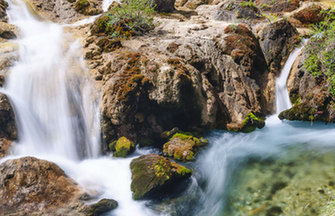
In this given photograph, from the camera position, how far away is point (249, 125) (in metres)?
10.0

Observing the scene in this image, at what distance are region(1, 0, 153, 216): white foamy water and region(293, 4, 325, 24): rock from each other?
1621cm

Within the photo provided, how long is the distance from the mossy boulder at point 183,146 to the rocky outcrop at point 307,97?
4728 millimetres

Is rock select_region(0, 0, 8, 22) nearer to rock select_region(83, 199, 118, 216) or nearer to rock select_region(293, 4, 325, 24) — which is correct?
rock select_region(83, 199, 118, 216)

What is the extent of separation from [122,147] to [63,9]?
16.5 metres

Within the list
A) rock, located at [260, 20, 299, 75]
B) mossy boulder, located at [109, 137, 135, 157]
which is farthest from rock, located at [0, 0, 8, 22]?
rock, located at [260, 20, 299, 75]

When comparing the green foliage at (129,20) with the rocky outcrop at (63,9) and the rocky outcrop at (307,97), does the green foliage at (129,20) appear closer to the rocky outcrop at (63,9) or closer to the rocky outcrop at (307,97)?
the rocky outcrop at (63,9)

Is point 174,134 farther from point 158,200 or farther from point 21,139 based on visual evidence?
point 21,139

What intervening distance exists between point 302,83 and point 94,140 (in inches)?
395

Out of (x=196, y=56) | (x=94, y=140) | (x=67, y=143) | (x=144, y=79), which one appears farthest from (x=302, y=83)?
(x=67, y=143)

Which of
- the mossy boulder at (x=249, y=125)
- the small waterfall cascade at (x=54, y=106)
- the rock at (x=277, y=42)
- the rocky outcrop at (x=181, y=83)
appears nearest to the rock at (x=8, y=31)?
the small waterfall cascade at (x=54, y=106)

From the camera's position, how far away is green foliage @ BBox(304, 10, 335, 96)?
8.52m

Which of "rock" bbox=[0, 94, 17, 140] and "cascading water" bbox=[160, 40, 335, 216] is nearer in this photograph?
"cascading water" bbox=[160, 40, 335, 216]

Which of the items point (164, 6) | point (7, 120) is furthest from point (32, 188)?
point (164, 6)

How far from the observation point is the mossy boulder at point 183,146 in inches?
314
